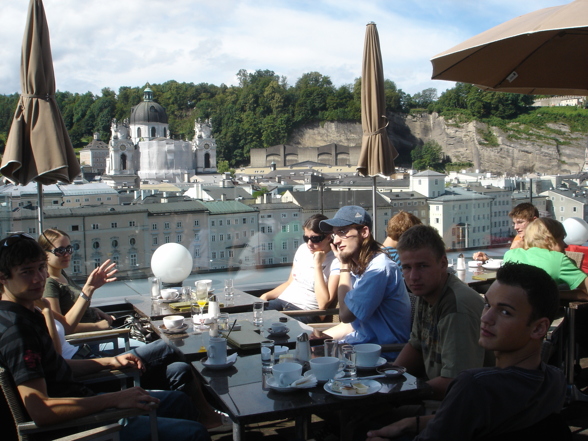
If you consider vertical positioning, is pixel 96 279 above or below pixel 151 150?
below

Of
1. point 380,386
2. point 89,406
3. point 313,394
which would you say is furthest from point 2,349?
point 380,386

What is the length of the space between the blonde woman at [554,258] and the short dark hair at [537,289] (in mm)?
1653

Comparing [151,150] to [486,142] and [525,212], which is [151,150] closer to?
[486,142]

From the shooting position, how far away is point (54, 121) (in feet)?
10.00

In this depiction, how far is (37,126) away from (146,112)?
6686cm

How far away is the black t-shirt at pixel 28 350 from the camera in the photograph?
4.75 feet

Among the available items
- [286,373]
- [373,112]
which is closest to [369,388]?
[286,373]

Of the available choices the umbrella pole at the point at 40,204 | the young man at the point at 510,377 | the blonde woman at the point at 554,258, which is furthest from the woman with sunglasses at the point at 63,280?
the blonde woman at the point at 554,258

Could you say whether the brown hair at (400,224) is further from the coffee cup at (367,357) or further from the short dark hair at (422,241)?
the coffee cup at (367,357)

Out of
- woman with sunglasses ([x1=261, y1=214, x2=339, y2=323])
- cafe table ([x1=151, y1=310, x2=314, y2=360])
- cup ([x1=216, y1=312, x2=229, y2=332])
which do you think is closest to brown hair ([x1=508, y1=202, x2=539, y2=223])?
woman with sunglasses ([x1=261, y1=214, x2=339, y2=323])

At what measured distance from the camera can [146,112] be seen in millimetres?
66688

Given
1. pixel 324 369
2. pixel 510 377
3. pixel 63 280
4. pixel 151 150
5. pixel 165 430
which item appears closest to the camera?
pixel 510 377

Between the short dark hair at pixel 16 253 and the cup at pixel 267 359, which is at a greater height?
the short dark hair at pixel 16 253

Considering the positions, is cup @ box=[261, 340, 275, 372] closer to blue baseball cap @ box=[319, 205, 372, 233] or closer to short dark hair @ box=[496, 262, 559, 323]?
blue baseball cap @ box=[319, 205, 372, 233]
